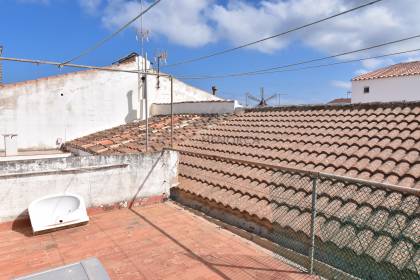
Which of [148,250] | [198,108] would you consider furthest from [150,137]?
[148,250]

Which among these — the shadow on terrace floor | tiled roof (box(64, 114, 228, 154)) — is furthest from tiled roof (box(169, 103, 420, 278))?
tiled roof (box(64, 114, 228, 154))

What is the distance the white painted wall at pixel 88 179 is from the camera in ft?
17.9

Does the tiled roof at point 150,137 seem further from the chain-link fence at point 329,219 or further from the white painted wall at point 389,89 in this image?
the white painted wall at point 389,89

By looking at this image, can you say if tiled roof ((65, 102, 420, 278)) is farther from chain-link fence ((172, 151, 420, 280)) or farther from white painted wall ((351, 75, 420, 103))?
white painted wall ((351, 75, 420, 103))

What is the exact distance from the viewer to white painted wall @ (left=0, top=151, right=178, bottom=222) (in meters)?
5.45

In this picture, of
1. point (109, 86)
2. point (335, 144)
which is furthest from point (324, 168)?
point (109, 86)

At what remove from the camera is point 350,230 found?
3789 millimetres

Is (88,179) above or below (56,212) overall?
above

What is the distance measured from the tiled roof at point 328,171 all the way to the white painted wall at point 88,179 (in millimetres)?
574

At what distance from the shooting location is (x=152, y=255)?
14.3 feet

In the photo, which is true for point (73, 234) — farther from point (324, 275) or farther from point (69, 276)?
point (324, 275)

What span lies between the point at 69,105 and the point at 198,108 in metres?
5.37

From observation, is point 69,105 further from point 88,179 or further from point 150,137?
point 88,179

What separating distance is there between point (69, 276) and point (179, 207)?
478cm
